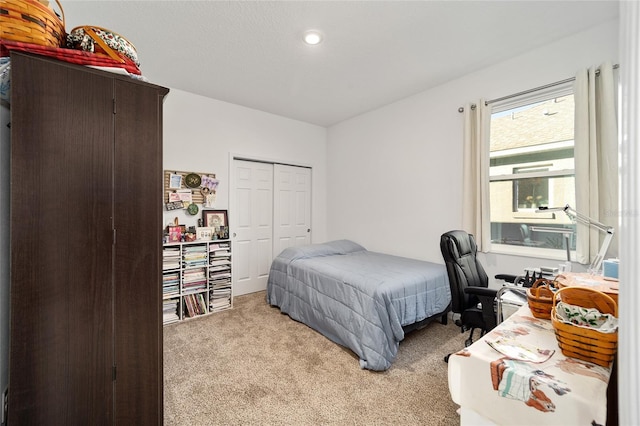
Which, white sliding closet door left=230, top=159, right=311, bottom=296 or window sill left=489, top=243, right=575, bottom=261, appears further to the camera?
white sliding closet door left=230, top=159, right=311, bottom=296

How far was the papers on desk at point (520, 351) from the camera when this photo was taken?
0.90 meters

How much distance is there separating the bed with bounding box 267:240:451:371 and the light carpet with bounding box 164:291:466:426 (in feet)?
0.54

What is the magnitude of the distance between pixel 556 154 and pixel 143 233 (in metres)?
3.36

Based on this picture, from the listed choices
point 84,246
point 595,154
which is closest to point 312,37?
point 84,246

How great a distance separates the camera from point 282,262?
339 centimetres

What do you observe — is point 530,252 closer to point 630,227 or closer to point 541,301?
point 541,301

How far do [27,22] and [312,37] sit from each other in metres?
1.81

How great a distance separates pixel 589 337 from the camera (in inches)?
33.8

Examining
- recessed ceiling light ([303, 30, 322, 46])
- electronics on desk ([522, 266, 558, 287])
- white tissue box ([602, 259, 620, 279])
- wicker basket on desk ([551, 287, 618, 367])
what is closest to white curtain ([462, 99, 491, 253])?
electronics on desk ([522, 266, 558, 287])

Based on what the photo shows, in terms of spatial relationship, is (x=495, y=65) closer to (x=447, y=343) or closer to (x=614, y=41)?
(x=614, y=41)

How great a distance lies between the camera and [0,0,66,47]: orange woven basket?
1035mm

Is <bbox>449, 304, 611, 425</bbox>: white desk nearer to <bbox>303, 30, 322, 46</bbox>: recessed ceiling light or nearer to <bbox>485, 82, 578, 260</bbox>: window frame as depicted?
<bbox>485, 82, 578, 260</bbox>: window frame

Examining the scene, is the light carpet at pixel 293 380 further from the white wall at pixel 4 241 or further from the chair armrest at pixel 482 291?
the white wall at pixel 4 241

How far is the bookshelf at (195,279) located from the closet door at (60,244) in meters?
1.89
